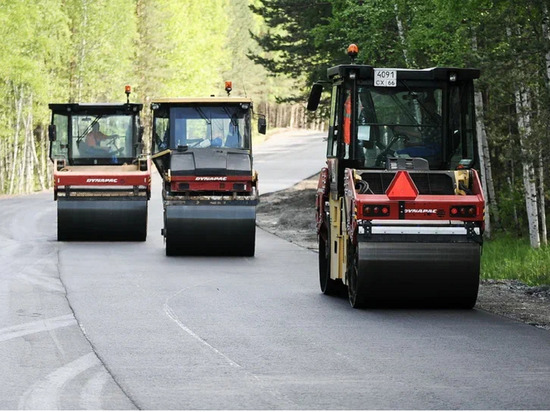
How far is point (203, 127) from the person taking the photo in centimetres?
2412

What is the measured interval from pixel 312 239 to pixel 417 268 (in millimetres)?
15699

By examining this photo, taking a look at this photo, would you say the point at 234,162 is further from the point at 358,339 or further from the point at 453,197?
the point at 358,339

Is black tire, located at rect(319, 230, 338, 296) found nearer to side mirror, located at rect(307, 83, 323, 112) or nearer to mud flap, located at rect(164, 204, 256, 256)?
side mirror, located at rect(307, 83, 323, 112)

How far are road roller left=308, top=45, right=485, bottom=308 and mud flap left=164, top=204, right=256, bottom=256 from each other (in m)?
5.80

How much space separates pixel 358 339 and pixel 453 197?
2872mm

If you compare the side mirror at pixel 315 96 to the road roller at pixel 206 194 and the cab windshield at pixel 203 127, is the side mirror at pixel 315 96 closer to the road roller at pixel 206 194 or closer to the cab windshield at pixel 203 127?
the road roller at pixel 206 194

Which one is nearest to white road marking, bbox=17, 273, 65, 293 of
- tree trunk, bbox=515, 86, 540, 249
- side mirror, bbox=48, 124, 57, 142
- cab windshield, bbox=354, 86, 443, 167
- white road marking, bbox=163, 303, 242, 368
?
white road marking, bbox=163, 303, 242, 368

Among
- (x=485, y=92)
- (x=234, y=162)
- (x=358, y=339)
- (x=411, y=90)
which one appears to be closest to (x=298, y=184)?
→ (x=485, y=92)

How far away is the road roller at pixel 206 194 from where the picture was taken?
73.9ft

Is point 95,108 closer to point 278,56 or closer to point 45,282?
point 45,282


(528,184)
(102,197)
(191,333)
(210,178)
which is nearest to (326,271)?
(191,333)

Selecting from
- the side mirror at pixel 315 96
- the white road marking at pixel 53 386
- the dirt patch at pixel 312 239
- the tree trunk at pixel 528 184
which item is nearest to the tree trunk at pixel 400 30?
the tree trunk at pixel 528 184

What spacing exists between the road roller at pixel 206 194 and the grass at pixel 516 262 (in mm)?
4760

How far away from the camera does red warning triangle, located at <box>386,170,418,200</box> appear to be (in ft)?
46.8
